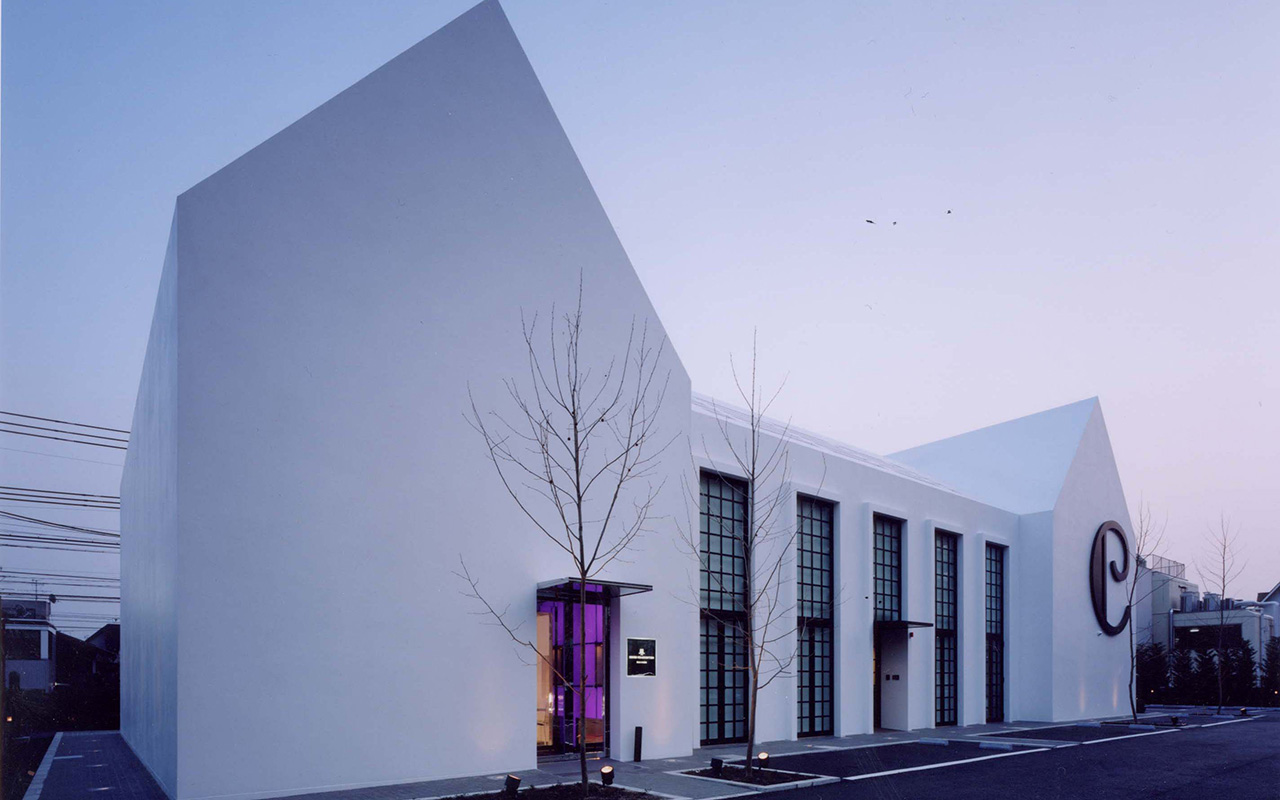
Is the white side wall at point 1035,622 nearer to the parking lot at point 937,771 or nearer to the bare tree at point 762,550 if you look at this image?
the parking lot at point 937,771

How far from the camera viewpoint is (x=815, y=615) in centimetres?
2380

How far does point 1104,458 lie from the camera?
38.0 meters

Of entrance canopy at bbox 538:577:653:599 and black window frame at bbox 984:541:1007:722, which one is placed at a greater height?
entrance canopy at bbox 538:577:653:599

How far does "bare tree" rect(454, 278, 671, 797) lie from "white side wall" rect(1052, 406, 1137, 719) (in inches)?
839

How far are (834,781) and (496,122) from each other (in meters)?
13.2

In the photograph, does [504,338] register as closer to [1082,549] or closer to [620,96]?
[620,96]

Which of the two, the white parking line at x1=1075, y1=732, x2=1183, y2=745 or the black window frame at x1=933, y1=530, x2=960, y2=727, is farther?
the black window frame at x1=933, y1=530, x2=960, y2=727

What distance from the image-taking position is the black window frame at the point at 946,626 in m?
28.8

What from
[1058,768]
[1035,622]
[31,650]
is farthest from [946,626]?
[31,650]

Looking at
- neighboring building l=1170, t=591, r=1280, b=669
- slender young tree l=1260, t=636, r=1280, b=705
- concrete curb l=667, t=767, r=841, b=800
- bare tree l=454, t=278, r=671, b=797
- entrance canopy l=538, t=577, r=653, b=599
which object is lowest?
slender young tree l=1260, t=636, r=1280, b=705

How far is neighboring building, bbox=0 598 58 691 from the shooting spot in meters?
38.4

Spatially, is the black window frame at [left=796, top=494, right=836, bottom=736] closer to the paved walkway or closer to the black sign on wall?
the paved walkway

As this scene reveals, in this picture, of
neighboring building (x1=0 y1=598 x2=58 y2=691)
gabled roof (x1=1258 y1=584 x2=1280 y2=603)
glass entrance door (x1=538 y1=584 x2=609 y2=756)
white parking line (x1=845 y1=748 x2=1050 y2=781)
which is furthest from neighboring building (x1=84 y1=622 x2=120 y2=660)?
gabled roof (x1=1258 y1=584 x2=1280 y2=603)

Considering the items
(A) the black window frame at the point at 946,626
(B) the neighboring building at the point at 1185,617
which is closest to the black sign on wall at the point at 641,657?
(A) the black window frame at the point at 946,626
